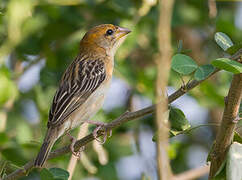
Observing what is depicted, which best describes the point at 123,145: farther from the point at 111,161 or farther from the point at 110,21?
the point at 110,21

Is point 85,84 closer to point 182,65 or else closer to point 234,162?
point 182,65

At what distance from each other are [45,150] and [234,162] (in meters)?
1.70

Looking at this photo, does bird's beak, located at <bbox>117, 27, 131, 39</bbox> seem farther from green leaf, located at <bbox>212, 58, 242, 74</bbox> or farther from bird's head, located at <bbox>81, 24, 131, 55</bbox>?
green leaf, located at <bbox>212, 58, 242, 74</bbox>

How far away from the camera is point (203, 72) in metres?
3.03

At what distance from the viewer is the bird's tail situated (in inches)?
151

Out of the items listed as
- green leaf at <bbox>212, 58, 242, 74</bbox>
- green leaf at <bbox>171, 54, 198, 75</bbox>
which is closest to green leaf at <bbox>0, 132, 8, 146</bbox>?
green leaf at <bbox>171, 54, 198, 75</bbox>

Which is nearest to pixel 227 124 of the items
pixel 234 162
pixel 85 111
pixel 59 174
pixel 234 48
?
pixel 234 162

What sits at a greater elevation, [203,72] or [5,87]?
[203,72]

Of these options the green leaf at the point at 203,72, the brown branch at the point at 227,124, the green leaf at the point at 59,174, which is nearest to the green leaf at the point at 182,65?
the green leaf at the point at 203,72

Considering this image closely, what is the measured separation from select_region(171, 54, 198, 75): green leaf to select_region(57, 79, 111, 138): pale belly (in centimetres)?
181

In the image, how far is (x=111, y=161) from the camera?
18.5 ft

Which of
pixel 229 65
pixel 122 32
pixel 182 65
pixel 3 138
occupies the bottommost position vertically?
pixel 3 138

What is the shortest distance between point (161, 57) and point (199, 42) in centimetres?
546

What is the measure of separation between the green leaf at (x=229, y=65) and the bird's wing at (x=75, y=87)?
2.07m
